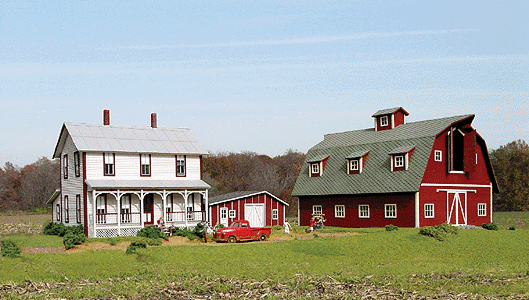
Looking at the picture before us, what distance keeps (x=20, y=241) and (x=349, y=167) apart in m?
25.8

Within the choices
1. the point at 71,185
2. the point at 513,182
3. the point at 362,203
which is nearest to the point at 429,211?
the point at 362,203

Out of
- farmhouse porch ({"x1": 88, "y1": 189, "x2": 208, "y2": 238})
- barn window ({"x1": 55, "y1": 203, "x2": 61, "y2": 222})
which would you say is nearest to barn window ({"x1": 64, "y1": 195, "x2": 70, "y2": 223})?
barn window ({"x1": 55, "y1": 203, "x2": 61, "y2": 222})

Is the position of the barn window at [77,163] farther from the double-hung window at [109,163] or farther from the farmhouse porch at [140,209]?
the farmhouse porch at [140,209]

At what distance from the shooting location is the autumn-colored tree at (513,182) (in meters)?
82.1

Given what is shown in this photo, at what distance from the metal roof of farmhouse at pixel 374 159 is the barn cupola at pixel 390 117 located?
688 mm

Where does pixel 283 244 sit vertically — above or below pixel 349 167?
Result: below

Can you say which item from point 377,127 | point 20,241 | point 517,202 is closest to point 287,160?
point 517,202

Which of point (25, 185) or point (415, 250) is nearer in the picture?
point (415, 250)

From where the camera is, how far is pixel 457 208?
45.4 m

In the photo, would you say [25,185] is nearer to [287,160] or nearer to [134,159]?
[287,160]

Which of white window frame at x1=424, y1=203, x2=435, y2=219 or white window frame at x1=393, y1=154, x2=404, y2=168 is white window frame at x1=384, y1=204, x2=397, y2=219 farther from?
white window frame at x1=393, y1=154, x2=404, y2=168

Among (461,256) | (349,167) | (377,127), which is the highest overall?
(377,127)

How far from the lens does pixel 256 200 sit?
49.0m

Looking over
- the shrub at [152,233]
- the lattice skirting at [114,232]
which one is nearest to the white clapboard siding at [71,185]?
the lattice skirting at [114,232]
